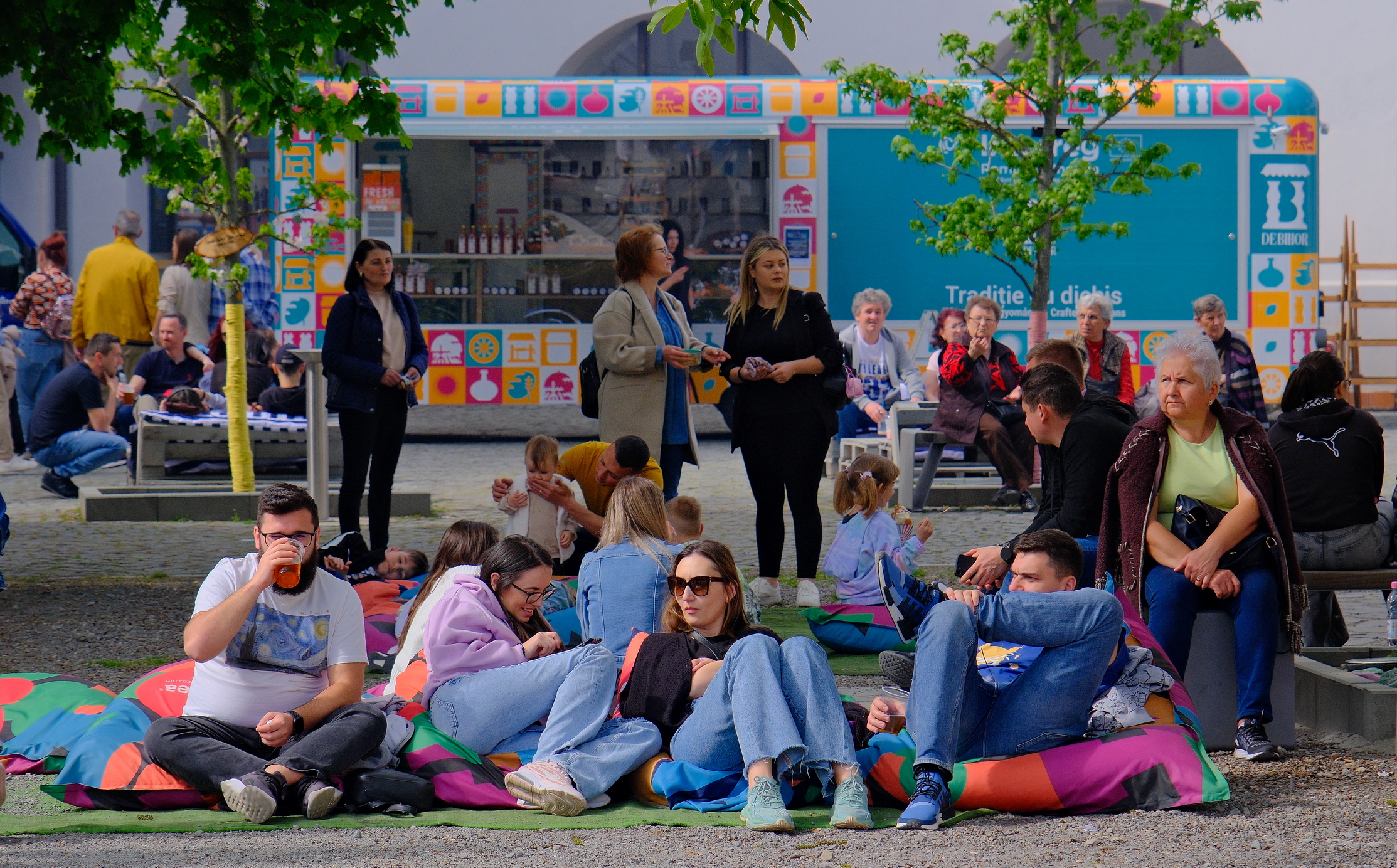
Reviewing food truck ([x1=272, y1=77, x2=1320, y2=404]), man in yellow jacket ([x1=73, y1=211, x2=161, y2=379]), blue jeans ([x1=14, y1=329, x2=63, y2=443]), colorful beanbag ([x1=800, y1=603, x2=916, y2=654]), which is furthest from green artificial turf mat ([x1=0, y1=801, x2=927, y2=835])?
blue jeans ([x1=14, y1=329, x2=63, y2=443])

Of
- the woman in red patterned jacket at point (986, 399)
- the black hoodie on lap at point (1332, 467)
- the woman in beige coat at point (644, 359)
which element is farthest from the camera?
the woman in red patterned jacket at point (986, 399)

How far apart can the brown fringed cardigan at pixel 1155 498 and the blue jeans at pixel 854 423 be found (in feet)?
22.8

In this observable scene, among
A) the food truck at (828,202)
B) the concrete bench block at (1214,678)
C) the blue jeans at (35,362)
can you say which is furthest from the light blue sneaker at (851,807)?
the blue jeans at (35,362)

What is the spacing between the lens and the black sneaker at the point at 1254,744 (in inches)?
179

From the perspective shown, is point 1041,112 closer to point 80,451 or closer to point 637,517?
point 637,517

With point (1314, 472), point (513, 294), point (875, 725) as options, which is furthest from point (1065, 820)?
point (513, 294)

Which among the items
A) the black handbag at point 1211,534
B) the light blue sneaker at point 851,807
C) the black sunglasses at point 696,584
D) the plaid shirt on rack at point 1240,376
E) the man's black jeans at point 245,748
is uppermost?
the plaid shirt on rack at point 1240,376

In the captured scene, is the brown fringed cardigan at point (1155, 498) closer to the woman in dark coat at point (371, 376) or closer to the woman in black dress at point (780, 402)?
the woman in black dress at point (780, 402)

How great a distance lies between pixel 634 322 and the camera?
733cm

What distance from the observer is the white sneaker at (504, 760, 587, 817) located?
4.02 meters

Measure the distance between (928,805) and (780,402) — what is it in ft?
11.0

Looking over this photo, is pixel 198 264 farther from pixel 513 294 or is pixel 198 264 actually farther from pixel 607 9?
pixel 607 9

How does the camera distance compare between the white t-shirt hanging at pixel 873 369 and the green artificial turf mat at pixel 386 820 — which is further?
the white t-shirt hanging at pixel 873 369

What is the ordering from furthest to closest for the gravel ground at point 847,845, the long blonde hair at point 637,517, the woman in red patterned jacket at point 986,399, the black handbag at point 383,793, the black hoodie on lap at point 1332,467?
the woman in red patterned jacket at point 986,399, the black hoodie on lap at point 1332,467, the long blonde hair at point 637,517, the black handbag at point 383,793, the gravel ground at point 847,845
